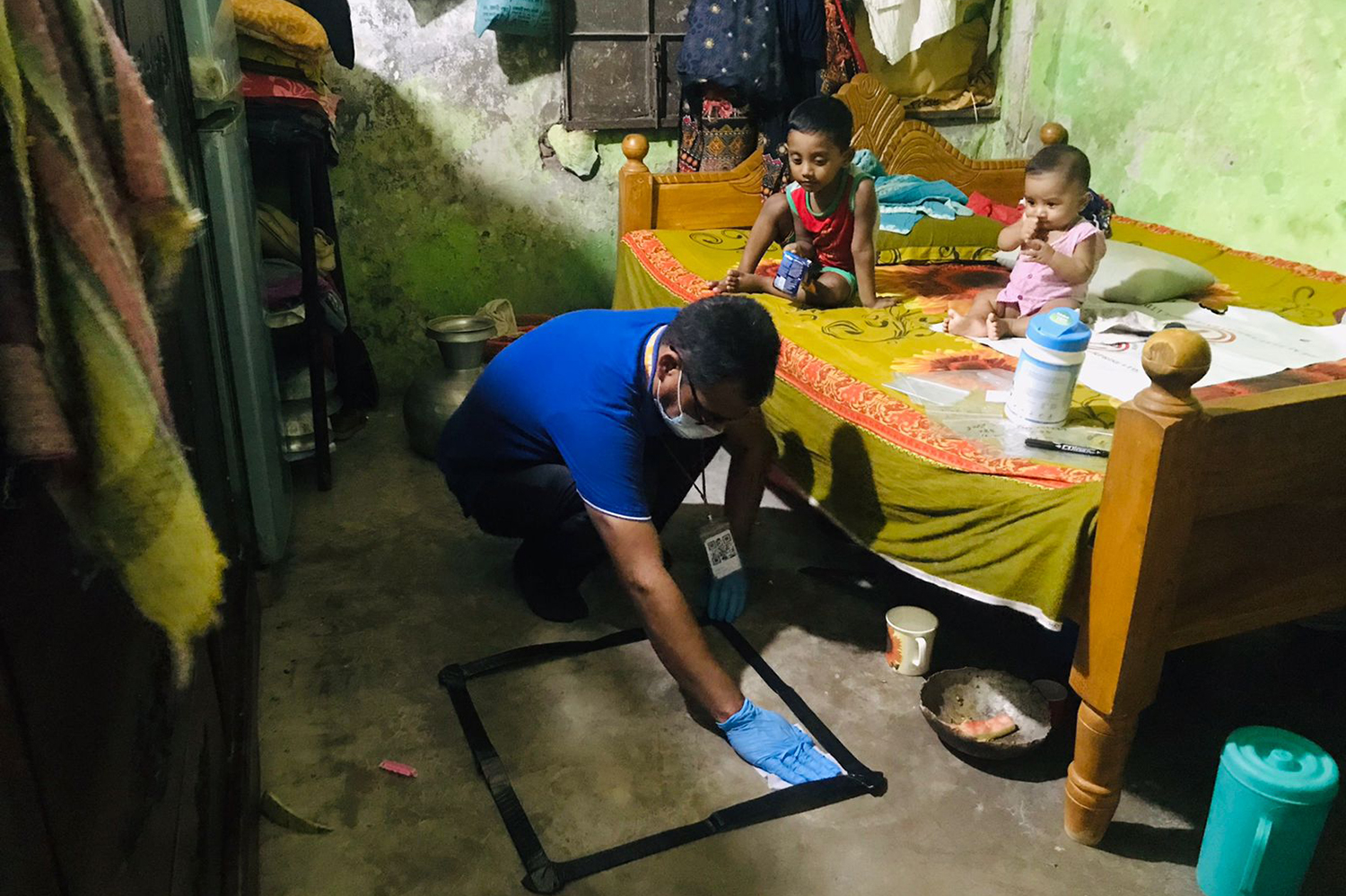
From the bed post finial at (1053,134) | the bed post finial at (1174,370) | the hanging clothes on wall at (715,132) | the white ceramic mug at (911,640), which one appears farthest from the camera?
the bed post finial at (1053,134)

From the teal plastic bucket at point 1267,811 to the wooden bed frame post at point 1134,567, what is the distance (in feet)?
0.46

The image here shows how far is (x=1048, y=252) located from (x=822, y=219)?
0.61 metres

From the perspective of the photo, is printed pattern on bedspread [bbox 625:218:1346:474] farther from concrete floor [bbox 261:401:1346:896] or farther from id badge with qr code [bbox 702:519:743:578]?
concrete floor [bbox 261:401:1346:896]

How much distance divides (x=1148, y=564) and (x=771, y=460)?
37.5 inches

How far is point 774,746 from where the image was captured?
165cm

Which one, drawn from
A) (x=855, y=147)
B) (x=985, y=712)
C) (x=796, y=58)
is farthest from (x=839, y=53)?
(x=985, y=712)

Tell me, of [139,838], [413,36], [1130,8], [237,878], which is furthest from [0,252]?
[1130,8]

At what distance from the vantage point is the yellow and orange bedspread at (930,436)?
1.50 m

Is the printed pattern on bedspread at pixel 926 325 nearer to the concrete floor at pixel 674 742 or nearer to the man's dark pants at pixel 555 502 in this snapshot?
the man's dark pants at pixel 555 502

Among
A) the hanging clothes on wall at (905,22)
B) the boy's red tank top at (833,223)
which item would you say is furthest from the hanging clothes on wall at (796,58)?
the boy's red tank top at (833,223)

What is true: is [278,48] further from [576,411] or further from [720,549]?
[720,549]

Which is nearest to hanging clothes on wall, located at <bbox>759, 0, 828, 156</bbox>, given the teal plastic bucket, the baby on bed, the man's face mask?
the baby on bed

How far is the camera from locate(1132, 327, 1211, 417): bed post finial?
120 centimetres

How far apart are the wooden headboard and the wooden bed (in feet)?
6.73
